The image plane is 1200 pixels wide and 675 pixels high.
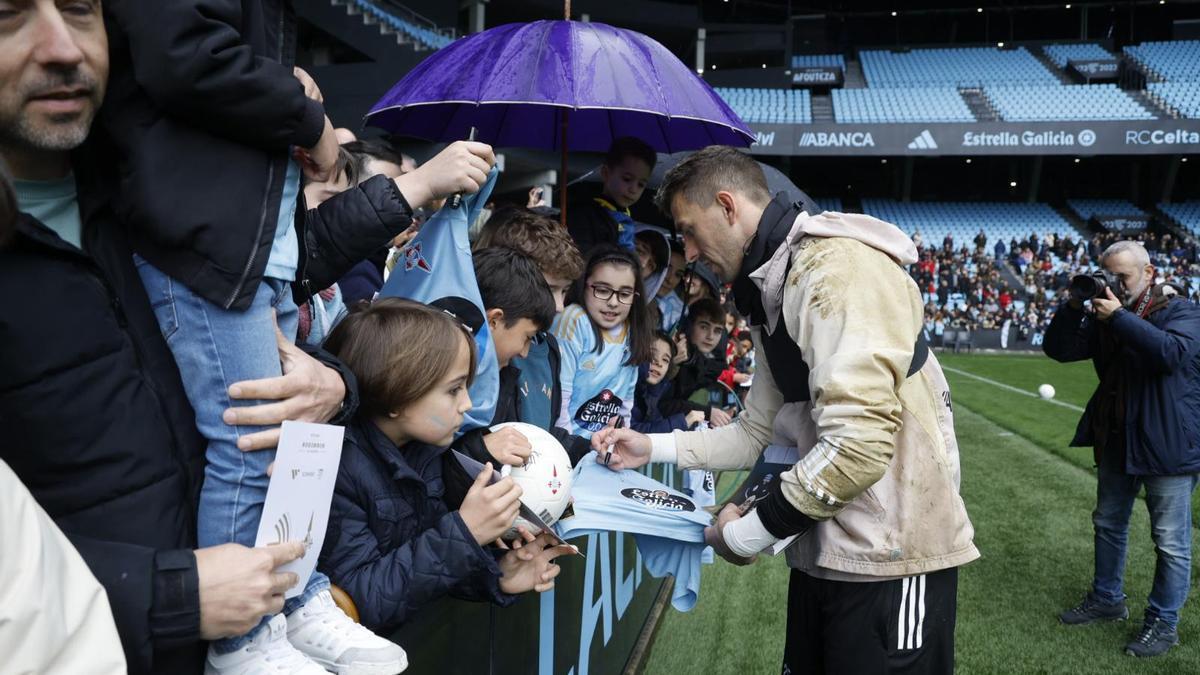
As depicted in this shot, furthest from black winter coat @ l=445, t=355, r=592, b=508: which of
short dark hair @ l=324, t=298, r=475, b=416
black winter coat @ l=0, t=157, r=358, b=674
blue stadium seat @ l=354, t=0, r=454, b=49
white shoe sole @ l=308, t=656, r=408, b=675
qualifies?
blue stadium seat @ l=354, t=0, r=454, b=49

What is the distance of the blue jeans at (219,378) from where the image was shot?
53.9 inches

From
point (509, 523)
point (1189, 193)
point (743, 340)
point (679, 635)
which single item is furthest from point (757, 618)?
point (1189, 193)

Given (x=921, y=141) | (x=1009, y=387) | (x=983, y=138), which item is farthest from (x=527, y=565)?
(x=983, y=138)

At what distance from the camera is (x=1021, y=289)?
29.4 m

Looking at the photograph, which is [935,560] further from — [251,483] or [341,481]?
[251,483]

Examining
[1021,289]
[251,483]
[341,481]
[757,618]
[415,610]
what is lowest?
[1021,289]

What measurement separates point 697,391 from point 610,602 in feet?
9.94

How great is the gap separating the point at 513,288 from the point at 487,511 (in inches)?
45.0

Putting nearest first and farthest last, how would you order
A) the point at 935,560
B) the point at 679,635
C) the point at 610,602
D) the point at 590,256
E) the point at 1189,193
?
the point at 935,560 < the point at 610,602 < the point at 590,256 < the point at 679,635 < the point at 1189,193

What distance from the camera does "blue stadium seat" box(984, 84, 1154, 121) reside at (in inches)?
1267

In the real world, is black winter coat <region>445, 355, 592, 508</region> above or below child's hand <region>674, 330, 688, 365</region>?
above

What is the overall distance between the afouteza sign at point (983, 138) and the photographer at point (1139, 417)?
86.4ft

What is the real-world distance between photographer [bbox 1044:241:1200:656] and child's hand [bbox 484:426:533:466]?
375cm

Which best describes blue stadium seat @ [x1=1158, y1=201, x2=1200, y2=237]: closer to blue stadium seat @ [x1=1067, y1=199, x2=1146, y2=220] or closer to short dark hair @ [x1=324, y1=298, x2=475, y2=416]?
blue stadium seat @ [x1=1067, y1=199, x2=1146, y2=220]
